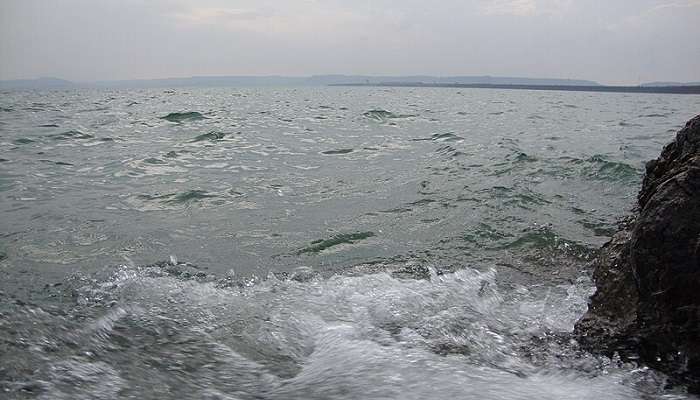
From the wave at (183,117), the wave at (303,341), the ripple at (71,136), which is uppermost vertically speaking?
the wave at (183,117)

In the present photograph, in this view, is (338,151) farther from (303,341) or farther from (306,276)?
(303,341)

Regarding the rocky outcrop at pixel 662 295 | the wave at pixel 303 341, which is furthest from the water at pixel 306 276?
the rocky outcrop at pixel 662 295

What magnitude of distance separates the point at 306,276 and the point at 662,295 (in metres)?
3.01

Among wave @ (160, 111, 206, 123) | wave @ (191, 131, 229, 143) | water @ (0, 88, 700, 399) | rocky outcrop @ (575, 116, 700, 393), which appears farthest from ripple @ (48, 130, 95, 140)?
rocky outcrop @ (575, 116, 700, 393)

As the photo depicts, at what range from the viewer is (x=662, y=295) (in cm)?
293

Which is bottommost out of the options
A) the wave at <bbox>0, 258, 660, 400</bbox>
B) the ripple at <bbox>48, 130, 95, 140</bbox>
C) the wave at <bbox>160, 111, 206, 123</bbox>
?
the wave at <bbox>0, 258, 660, 400</bbox>

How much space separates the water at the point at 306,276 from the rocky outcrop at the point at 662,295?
0.16 meters

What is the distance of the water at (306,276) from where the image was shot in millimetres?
2902

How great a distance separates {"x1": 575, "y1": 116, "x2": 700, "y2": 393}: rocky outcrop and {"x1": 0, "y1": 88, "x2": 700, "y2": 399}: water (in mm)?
159

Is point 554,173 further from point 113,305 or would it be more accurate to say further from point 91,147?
point 91,147

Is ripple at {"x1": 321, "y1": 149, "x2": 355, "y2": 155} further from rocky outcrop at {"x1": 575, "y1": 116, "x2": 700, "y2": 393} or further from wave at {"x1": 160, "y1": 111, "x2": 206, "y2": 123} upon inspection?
wave at {"x1": 160, "y1": 111, "x2": 206, "y2": 123}

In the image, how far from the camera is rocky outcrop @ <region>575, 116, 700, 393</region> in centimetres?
281

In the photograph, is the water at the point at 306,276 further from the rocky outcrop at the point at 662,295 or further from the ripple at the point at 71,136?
the ripple at the point at 71,136

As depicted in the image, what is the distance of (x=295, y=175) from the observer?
376 inches
